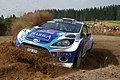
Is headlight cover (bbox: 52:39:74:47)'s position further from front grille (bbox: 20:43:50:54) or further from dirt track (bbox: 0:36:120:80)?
dirt track (bbox: 0:36:120:80)

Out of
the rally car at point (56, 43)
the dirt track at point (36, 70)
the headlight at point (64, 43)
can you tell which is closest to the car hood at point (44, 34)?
the rally car at point (56, 43)

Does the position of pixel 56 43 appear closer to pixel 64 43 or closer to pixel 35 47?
pixel 64 43

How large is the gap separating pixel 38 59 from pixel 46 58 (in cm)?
30

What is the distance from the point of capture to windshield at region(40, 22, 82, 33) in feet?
35.8

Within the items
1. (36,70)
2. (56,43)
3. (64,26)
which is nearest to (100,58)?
(64,26)

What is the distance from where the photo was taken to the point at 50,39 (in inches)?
369

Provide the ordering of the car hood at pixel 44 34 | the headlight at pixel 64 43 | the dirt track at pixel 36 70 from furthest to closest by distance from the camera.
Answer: the car hood at pixel 44 34 < the headlight at pixel 64 43 < the dirt track at pixel 36 70

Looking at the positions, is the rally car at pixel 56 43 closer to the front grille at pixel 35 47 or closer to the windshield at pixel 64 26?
the front grille at pixel 35 47

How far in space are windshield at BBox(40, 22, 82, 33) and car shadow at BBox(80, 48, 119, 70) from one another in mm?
1601

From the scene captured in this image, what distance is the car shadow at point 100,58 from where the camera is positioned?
12571mm

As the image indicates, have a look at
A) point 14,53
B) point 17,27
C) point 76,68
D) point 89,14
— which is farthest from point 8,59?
point 89,14

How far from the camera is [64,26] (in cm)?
1120

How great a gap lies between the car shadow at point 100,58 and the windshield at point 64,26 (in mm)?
1601

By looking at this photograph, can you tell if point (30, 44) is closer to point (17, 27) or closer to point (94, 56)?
point (94, 56)
